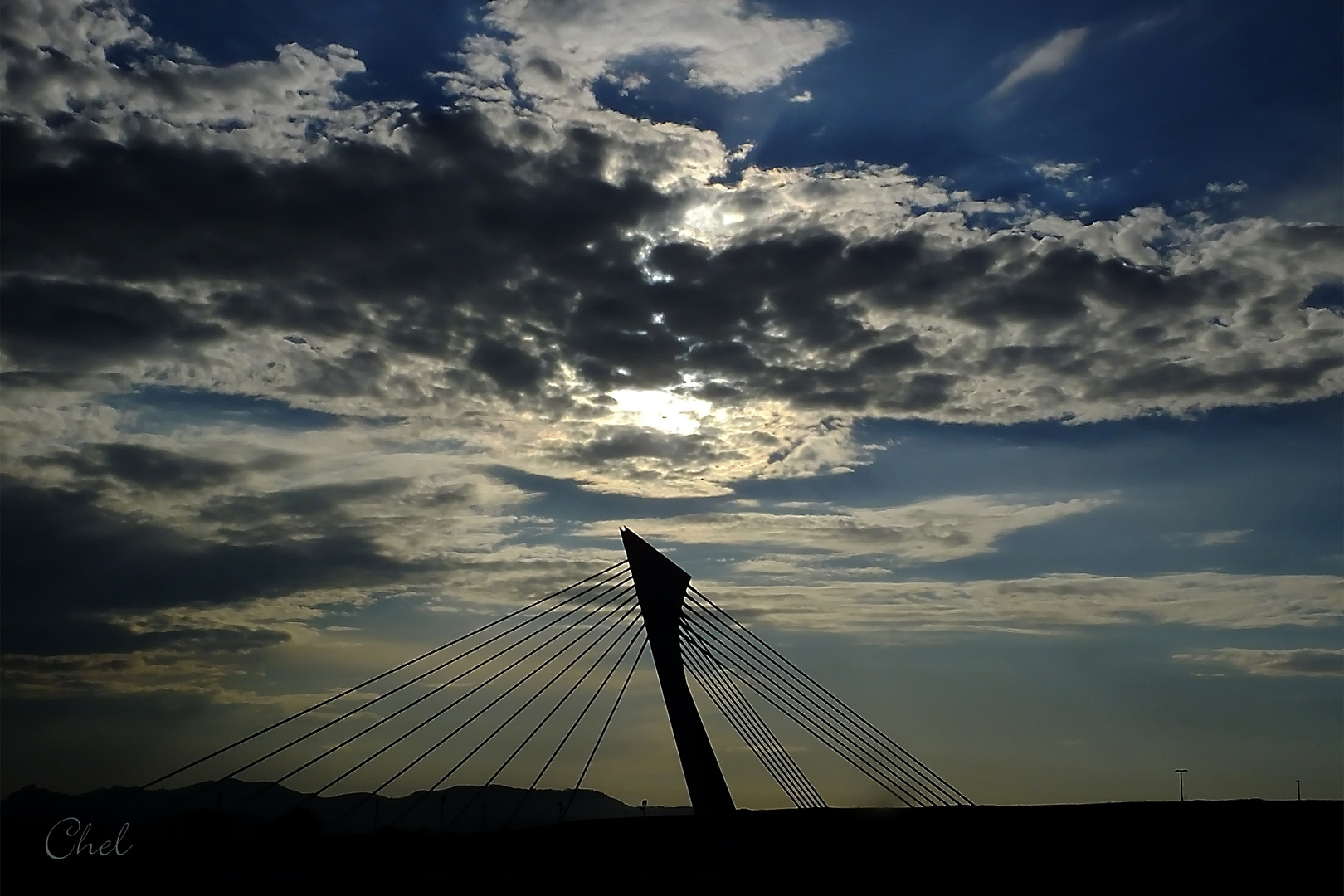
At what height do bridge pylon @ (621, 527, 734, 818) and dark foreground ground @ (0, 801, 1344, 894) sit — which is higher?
bridge pylon @ (621, 527, 734, 818)

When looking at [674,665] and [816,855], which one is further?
[816,855]

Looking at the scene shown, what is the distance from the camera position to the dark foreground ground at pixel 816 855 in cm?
3888

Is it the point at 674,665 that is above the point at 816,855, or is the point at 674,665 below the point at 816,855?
above

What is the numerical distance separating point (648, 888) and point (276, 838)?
29.9m

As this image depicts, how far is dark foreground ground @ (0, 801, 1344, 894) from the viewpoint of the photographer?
128ft

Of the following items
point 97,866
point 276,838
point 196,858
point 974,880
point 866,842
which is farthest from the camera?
point 276,838

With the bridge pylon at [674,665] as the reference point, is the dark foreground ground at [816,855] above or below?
below

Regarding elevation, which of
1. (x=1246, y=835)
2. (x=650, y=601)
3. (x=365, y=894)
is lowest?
(x=365, y=894)

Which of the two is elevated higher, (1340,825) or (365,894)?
(1340,825)

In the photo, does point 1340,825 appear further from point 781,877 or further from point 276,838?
point 276,838

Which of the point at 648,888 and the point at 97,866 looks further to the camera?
the point at 97,866

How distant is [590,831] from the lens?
6406 centimetres

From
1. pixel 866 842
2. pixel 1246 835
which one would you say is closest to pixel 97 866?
pixel 866 842

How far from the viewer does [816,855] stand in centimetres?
4447
